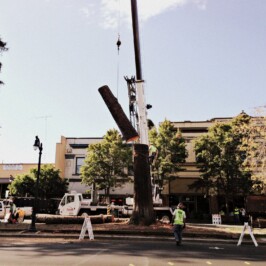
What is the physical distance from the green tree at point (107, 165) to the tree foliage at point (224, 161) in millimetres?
7797

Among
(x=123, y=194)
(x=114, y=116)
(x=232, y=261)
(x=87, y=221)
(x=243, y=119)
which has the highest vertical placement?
(x=243, y=119)

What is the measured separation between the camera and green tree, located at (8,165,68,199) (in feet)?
123

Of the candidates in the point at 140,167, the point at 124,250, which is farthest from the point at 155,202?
the point at 124,250

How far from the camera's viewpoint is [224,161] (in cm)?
3219

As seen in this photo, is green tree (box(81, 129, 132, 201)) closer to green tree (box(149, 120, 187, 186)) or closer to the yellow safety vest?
green tree (box(149, 120, 187, 186))

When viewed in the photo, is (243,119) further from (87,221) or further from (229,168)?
(87,221)

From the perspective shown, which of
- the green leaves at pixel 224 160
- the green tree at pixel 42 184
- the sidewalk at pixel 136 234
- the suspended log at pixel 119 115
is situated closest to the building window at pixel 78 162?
the green tree at pixel 42 184

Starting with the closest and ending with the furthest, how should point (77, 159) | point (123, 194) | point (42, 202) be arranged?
point (42, 202) → point (123, 194) → point (77, 159)

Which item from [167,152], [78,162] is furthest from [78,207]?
[78,162]

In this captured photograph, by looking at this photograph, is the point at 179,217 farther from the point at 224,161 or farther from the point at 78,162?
the point at 78,162

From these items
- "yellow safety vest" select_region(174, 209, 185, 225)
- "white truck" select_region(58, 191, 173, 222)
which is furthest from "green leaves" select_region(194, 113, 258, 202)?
"yellow safety vest" select_region(174, 209, 185, 225)

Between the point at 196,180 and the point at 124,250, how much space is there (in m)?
27.2

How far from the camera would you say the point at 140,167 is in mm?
18234

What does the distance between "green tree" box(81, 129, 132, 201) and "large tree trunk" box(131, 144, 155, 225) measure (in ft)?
54.5
